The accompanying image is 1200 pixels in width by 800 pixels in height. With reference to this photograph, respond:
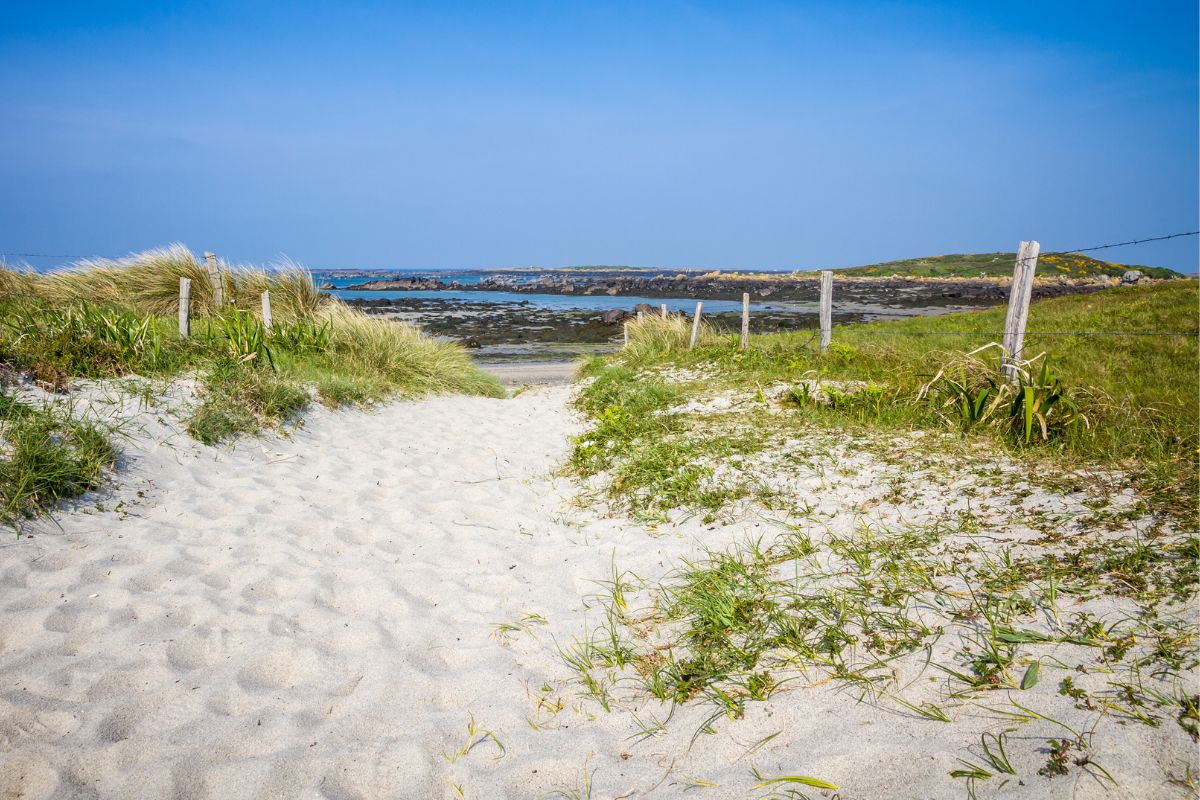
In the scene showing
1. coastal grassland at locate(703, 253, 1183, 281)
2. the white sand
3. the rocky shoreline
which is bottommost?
the white sand

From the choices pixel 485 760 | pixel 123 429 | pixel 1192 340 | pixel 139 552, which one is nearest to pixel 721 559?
pixel 485 760

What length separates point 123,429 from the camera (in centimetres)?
478

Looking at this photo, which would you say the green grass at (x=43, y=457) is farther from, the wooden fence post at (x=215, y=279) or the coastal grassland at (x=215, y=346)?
the wooden fence post at (x=215, y=279)

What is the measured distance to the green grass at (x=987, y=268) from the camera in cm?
5103

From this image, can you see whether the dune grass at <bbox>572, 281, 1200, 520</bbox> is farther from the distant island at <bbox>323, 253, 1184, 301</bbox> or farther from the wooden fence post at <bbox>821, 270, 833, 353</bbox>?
the distant island at <bbox>323, 253, 1184, 301</bbox>

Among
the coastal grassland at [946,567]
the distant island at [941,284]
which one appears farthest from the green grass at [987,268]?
the coastal grassland at [946,567]

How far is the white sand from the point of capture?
1906 mm

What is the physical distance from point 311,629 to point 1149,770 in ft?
10.5

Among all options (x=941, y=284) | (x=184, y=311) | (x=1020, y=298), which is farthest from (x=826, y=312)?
(x=941, y=284)

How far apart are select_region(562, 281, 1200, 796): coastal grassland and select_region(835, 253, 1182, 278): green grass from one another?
46827 millimetres

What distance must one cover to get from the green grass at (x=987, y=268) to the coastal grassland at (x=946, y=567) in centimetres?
4683

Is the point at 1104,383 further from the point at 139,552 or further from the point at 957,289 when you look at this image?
the point at 957,289

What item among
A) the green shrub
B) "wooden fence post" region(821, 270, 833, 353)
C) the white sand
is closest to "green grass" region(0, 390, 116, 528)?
the white sand

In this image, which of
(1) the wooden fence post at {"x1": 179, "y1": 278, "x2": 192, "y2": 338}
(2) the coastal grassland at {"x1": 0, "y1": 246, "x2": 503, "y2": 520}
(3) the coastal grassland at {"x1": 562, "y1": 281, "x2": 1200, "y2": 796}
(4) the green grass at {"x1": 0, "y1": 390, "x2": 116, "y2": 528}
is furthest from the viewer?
(1) the wooden fence post at {"x1": 179, "y1": 278, "x2": 192, "y2": 338}
